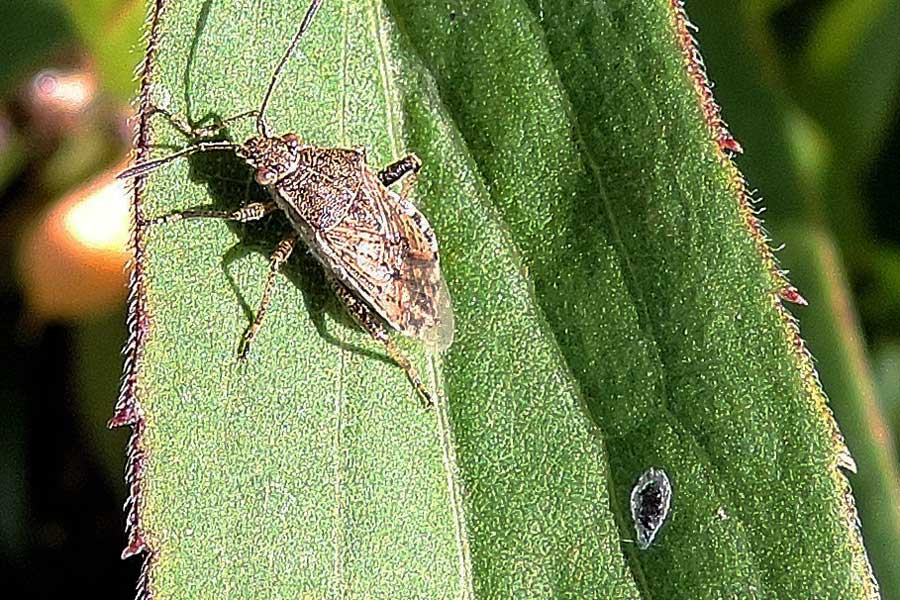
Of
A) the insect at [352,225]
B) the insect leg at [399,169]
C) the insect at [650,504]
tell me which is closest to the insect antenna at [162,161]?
the insect at [352,225]

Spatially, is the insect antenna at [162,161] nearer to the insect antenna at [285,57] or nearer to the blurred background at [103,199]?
the insect antenna at [285,57]

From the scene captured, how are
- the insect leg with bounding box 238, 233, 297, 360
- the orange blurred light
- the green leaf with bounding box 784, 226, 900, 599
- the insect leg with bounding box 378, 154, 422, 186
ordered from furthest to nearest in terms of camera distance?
the orange blurred light < the green leaf with bounding box 784, 226, 900, 599 < the insect leg with bounding box 378, 154, 422, 186 < the insect leg with bounding box 238, 233, 297, 360

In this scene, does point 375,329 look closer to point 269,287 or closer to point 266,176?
point 269,287

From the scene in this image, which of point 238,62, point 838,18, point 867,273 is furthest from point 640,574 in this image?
point 838,18

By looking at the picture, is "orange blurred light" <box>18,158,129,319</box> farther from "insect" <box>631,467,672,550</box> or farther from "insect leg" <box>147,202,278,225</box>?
"insect" <box>631,467,672,550</box>

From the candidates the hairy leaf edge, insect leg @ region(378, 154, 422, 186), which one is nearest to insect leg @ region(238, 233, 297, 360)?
insect leg @ region(378, 154, 422, 186)
